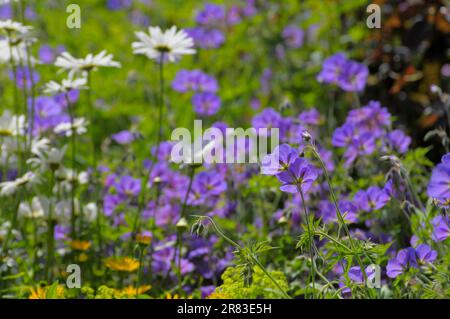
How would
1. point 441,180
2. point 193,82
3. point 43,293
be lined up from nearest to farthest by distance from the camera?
1. point 441,180
2. point 43,293
3. point 193,82

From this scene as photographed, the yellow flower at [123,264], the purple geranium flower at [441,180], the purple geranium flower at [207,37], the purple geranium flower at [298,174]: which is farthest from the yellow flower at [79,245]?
Result: the purple geranium flower at [207,37]

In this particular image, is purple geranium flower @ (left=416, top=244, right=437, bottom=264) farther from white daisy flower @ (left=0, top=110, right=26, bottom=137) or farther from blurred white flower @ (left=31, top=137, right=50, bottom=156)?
white daisy flower @ (left=0, top=110, right=26, bottom=137)

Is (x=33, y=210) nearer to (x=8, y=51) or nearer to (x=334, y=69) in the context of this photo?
(x=8, y=51)

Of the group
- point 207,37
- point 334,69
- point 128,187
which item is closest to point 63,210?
point 128,187

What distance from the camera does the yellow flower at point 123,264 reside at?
2111mm

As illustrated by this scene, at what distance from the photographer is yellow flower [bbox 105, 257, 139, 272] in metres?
2.11

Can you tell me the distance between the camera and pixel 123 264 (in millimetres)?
2135

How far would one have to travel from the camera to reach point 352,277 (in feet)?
5.79

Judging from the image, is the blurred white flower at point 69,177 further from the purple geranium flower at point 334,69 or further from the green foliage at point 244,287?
the purple geranium flower at point 334,69

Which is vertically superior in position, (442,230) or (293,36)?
(293,36)

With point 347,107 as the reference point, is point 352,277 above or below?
below

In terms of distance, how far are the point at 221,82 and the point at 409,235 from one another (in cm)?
191

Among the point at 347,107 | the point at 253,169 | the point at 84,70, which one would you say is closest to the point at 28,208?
the point at 84,70
